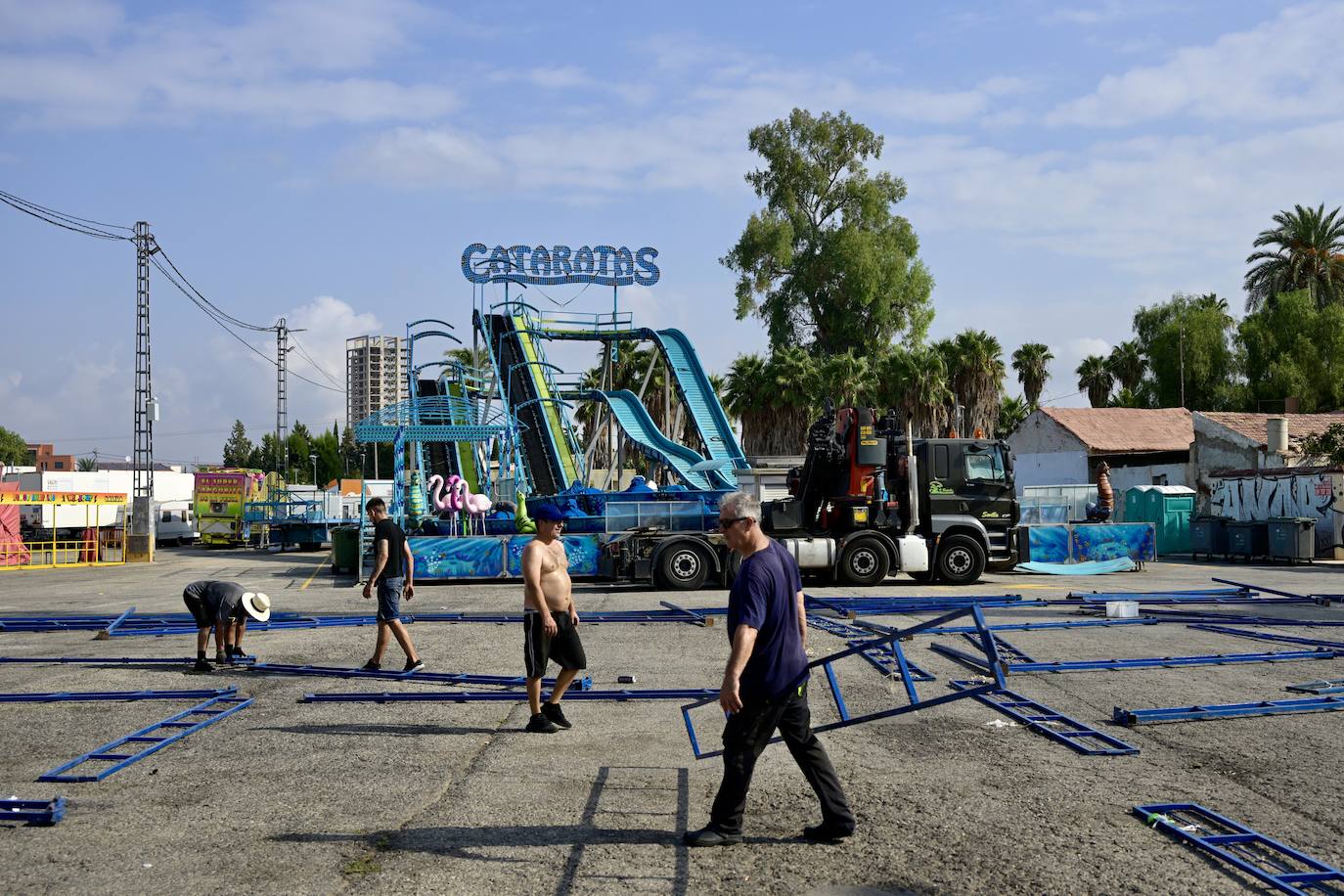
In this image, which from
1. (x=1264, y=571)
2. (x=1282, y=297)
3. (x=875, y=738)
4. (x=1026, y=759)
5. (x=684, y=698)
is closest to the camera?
(x=1026, y=759)

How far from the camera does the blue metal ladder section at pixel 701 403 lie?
36.4 metres

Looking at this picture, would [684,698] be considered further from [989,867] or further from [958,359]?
[958,359]

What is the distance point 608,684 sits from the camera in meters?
10.7

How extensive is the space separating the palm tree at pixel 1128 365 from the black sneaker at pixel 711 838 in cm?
6515

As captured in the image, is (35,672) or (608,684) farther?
(35,672)

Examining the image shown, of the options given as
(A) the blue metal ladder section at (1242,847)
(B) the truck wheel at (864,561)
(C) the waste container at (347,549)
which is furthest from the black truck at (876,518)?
(A) the blue metal ladder section at (1242,847)

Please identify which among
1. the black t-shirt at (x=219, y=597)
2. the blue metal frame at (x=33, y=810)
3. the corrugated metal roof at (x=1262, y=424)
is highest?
Result: the corrugated metal roof at (x=1262, y=424)

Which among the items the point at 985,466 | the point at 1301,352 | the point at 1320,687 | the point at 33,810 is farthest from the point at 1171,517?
the point at 33,810

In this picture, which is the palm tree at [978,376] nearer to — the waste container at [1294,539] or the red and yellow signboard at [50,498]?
the waste container at [1294,539]

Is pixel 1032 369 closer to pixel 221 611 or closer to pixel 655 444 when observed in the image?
pixel 655 444

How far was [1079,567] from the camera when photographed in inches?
1009

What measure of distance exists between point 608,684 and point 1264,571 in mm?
21987

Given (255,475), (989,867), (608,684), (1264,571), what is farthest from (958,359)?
(989,867)

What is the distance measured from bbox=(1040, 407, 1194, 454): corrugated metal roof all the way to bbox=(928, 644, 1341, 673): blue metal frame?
34504 millimetres
